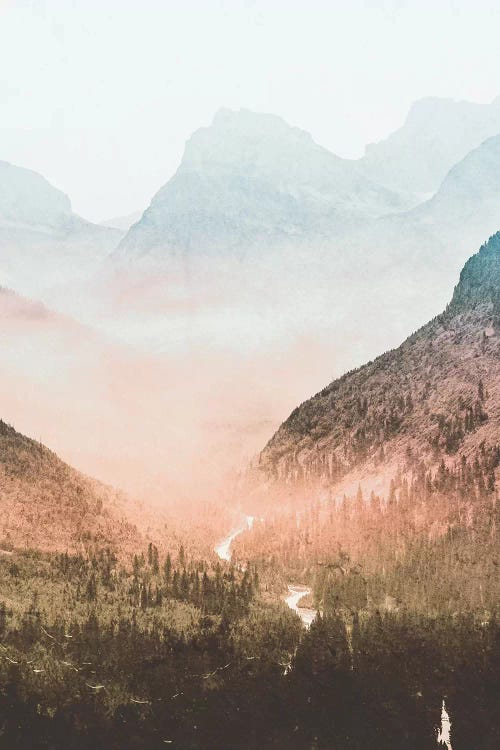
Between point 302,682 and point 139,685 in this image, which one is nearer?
point 139,685

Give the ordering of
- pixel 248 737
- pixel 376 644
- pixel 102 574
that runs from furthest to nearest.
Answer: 1. pixel 102 574
2. pixel 376 644
3. pixel 248 737

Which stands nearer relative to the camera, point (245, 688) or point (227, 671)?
point (245, 688)

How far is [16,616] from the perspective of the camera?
139125 millimetres

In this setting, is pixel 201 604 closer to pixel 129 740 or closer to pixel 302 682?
pixel 302 682

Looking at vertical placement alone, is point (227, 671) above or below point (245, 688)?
above

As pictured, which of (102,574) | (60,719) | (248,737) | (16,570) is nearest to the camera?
(60,719)

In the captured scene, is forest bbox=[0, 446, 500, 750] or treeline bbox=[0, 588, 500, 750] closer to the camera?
treeline bbox=[0, 588, 500, 750]

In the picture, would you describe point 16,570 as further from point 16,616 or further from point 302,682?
point 302,682

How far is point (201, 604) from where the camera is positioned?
17788 cm

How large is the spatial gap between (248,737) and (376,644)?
38.3 m

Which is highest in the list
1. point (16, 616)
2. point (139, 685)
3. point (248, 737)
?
point (16, 616)

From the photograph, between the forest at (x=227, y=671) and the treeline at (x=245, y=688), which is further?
the forest at (x=227, y=671)

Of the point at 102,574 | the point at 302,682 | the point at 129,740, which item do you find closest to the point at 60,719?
the point at 129,740

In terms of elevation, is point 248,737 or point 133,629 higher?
point 133,629
